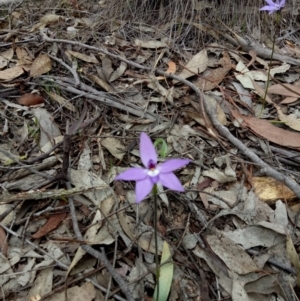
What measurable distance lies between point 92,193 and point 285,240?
2.25 ft

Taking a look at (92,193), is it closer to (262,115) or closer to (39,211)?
(39,211)

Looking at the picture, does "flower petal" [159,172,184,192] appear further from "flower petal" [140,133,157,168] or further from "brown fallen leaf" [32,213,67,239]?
"brown fallen leaf" [32,213,67,239]

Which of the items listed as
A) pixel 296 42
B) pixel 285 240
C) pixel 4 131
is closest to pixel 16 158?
pixel 4 131

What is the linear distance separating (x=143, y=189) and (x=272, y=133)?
→ 3.61 feet

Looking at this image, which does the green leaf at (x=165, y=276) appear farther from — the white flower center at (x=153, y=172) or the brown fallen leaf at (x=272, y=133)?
the brown fallen leaf at (x=272, y=133)

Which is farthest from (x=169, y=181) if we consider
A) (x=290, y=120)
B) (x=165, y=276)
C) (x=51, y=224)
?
(x=290, y=120)

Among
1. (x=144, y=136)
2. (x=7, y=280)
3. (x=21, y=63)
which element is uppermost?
(x=144, y=136)

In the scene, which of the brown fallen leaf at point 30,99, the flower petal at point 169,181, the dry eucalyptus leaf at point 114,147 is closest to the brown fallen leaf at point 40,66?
the brown fallen leaf at point 30,99

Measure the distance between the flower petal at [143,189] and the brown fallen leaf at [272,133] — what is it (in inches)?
40.6

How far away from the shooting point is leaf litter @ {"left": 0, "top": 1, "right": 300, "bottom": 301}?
1458 mm

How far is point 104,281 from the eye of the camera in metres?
1.43

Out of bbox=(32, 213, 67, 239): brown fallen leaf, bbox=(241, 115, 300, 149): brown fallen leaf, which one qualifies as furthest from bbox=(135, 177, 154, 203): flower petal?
bbox=(241, 115, 300, 149): brown fallen leaf

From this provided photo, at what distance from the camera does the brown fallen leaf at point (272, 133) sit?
1.92 meters

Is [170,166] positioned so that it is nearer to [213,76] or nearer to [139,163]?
[139,163]
